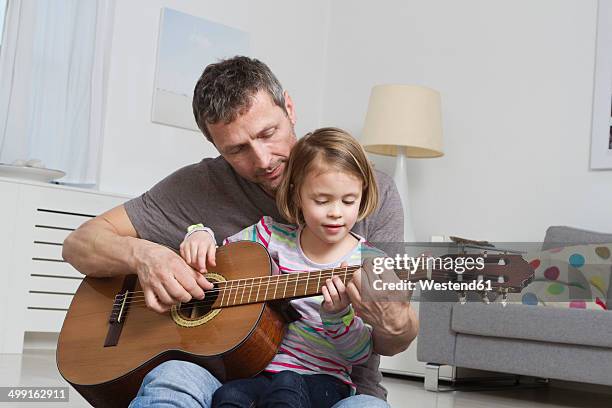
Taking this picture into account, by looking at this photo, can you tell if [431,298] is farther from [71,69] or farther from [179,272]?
[71,69]

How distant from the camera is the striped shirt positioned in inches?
53.2

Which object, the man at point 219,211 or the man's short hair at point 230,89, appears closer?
the man at point 219,211

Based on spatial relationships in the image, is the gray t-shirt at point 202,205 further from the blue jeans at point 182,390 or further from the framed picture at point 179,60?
the framed picture at point 179,60

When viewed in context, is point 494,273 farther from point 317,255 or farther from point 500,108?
point 500,108

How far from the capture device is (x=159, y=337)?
1515 millimetres

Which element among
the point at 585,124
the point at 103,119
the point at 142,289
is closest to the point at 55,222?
the point at 103,119

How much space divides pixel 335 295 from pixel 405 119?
2.98 metres

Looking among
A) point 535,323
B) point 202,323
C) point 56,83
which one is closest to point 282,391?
point 202,323

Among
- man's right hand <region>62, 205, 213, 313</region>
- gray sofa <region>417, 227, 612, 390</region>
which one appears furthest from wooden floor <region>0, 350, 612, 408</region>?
man's right hand <region>62, 205, 213, 313</region>

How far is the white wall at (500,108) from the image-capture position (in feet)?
13.4

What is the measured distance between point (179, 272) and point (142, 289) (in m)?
0.16

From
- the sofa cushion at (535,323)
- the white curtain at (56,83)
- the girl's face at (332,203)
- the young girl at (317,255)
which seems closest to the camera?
the young girl at (317,255)

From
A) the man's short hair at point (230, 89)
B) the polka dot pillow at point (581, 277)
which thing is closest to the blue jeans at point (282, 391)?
the man's short hair at point (230, 89)

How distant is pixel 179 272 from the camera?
154cm
